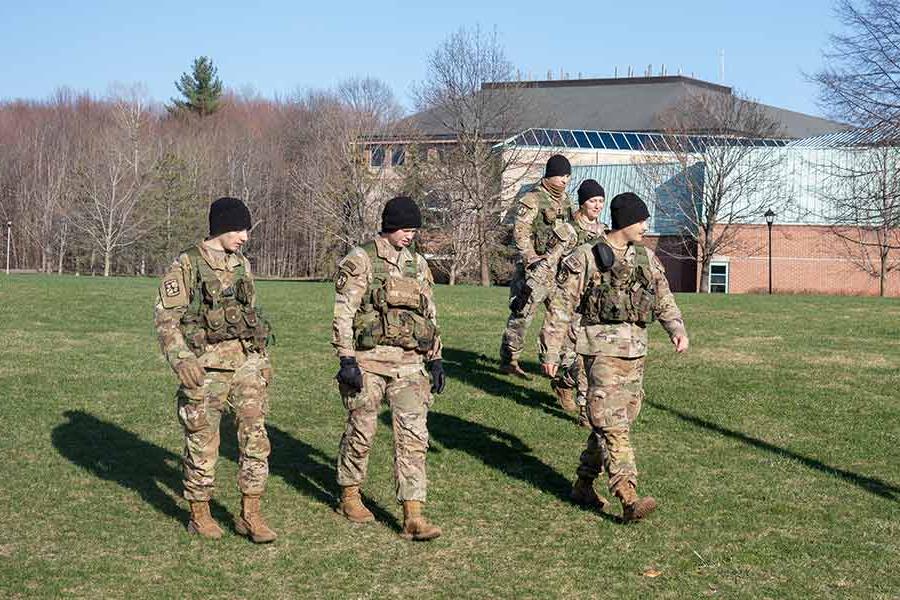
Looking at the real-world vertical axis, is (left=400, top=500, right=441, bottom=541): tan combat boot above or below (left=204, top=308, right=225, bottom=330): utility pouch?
below

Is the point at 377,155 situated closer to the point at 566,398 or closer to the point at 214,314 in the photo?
the point at 566,398

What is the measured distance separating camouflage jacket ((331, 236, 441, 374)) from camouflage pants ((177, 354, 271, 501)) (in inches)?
27.4

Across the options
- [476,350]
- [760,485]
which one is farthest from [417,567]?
[476,350]

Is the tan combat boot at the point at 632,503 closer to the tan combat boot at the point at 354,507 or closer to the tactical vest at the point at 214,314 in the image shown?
the tan combat boot at the point at 354,507

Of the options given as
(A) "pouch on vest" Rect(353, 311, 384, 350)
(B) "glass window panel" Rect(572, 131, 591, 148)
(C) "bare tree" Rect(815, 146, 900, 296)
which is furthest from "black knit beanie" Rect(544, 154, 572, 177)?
(B) "glass window panel" Rect(572, 131, 591, 148)

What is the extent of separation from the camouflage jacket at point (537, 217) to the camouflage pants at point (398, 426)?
4.66 metres

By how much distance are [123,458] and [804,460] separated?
6426 millimetres

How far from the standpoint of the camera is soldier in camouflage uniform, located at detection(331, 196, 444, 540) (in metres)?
8.20

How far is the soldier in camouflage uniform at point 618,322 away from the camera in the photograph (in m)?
8.41

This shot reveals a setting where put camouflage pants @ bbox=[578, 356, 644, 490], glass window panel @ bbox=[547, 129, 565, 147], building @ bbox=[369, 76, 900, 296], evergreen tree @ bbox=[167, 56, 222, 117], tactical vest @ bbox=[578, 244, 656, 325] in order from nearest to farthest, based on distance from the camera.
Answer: camouflage pants @ bbox=[578, 356, 644, 490] → tactical vest @ bbox=[578, 244, 656, 325] → building @ bbox=[369, 76, 900, 296] → glass window panel @ bbox=[547, 129, 565, 147] → evergreen tree @ bbox=[167, 56, 222, 117]

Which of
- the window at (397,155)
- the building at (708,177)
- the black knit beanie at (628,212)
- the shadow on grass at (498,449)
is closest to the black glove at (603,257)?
the black knit beanie at (628,212)

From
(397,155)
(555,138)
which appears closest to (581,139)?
(555,138)

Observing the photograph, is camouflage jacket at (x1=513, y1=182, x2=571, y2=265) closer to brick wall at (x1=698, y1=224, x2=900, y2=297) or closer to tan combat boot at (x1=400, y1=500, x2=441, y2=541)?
tan combat boot at (x1=400, y1=500, x2=441, y2=541)

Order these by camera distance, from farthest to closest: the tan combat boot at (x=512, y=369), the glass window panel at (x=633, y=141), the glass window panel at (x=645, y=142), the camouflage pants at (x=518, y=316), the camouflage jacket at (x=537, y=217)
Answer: the glass window panel at (x=633, y=141)
the glass window panel at (x=645, y=142)
the tan combat boot at (x=512, y=369)
the camouflage pants at (x=518, y=316)
the camouflage jacket at (x=537, y=217)
